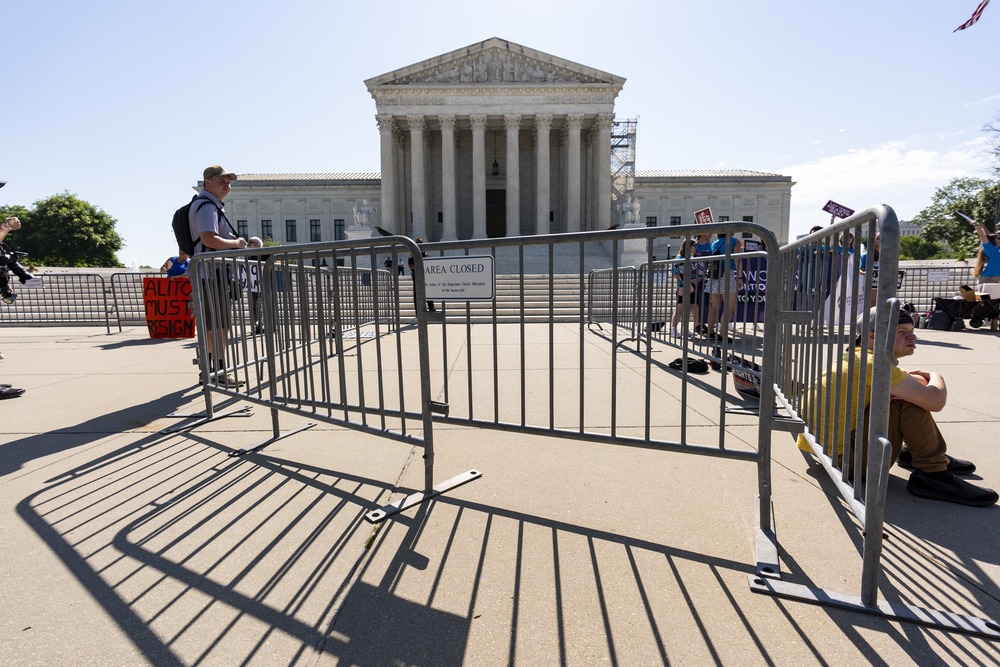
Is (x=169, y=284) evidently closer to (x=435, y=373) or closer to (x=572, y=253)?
(x=435, y=373)

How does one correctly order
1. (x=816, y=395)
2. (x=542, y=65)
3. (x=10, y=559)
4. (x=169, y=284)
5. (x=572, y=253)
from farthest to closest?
(x=542, y=65)
(x=572, y=253)
(x=169, y=284)
(x=816, y=395)
(x=10, y=559)

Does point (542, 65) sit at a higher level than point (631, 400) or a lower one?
higher

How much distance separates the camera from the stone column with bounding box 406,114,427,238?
3531cm

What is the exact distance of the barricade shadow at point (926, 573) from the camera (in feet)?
4.93

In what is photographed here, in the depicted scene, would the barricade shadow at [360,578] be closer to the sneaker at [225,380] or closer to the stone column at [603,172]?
the sneaker at [225,380]

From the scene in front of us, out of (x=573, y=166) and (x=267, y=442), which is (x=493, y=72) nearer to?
(x=573, y=166)

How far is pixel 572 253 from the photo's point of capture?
29484 millimetres

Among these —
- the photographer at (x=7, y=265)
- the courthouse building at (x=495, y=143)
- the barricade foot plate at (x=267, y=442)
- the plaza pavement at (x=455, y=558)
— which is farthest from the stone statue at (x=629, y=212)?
the barricade foot plate at (x=267, y=442)

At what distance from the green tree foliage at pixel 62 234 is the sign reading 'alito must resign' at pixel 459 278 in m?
67.1

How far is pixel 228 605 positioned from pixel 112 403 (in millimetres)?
3808

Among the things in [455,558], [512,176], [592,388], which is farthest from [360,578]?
[512,176]

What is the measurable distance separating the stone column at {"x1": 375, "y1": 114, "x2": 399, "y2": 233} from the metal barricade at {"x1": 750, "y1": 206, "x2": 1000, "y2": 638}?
34.9 m

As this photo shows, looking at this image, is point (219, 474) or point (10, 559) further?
point (219, 474)

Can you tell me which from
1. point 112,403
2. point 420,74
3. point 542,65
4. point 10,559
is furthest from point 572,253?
point 10,559
